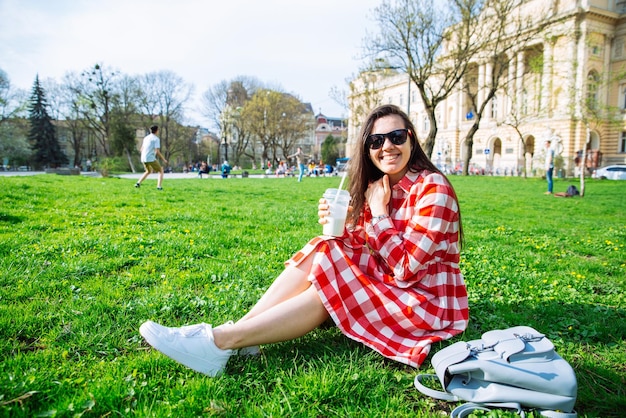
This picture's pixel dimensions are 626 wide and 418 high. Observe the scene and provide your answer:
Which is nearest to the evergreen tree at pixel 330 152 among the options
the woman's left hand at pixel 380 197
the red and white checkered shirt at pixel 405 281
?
the woman's left hand at pixel 380 197

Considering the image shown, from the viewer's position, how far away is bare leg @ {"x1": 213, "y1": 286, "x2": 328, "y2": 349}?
219 centimetres

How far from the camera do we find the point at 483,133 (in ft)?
183

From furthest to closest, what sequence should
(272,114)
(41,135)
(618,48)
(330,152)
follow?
1. (330,152)
2. (41,135)
3. (272,114)
4. (618,48)

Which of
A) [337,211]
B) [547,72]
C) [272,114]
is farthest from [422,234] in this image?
[272,114]

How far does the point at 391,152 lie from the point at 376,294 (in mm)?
959

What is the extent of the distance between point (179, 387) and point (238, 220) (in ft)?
17.5

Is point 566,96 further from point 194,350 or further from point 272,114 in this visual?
point 194,350

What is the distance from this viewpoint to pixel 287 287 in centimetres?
240

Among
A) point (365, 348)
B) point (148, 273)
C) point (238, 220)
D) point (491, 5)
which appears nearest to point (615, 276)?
point (365, 348)

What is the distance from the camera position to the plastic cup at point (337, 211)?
248 centimetres

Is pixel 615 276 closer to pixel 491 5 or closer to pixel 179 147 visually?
pixel 491 5

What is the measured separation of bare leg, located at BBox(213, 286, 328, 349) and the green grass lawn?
0.17 m

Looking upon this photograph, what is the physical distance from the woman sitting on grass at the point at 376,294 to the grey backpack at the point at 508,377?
286 mm

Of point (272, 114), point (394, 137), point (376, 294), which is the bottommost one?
point (376, 294)
